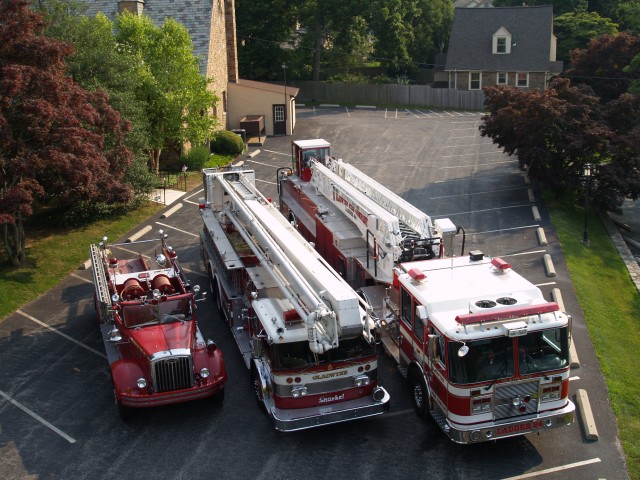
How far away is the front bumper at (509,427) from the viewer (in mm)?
12906

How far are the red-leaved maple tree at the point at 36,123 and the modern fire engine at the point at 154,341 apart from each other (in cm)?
422

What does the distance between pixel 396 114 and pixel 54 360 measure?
40.2 metres

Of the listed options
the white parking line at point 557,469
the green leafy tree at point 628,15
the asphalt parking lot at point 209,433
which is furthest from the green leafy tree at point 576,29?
the white parking line at point 557,469

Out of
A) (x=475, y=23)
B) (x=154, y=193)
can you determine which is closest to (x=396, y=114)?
(x=475, y=23)

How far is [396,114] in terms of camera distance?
178 ft

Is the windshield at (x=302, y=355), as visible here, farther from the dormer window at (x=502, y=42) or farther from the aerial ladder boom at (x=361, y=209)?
the dormer window at (x=502, y=42)

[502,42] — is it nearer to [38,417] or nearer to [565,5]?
[565,5]

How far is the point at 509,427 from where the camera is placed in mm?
13000

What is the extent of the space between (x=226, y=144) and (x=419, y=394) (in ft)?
93.1

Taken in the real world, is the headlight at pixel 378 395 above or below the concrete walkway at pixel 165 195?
below

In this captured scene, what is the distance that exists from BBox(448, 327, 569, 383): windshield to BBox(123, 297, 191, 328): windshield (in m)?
6.37

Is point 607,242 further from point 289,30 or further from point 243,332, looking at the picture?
point 289,30

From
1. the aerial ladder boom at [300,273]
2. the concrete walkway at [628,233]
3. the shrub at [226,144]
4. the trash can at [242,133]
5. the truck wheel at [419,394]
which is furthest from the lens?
the trash can at [242,133]

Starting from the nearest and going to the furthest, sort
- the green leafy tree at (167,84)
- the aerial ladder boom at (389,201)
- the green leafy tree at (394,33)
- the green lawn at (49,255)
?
the aerial ladder boom at (389,201) < the green lawn at (49,255) < the green leafy tree at (167,84) < the green leafy tree at (394,33)
